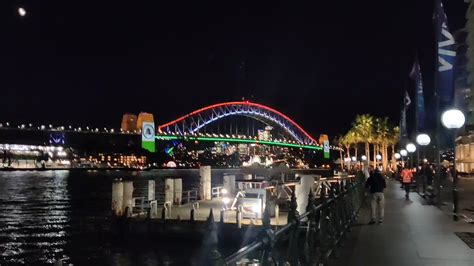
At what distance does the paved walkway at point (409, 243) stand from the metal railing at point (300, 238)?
54 cm

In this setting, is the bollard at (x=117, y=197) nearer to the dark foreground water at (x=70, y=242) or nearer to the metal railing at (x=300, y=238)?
the dark foreground water at (x=70, y=242)

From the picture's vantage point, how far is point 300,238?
9.93 metres

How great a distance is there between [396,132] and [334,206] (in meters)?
102

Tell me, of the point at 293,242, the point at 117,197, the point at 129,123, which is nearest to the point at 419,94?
the point at 117,197

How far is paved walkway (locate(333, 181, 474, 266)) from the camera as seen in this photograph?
12641 millimetres

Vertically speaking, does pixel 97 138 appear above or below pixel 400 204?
above

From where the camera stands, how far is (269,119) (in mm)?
185500

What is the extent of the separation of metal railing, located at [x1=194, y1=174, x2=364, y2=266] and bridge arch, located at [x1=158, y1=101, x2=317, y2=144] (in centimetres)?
16136

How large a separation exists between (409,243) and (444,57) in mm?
10866

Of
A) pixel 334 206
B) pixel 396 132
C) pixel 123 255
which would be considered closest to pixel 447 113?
pixel 334 206

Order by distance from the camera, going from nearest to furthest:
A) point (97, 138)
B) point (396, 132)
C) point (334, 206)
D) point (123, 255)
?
point (334, 206), point (123, 255), point (396, 132), point (97, 138)

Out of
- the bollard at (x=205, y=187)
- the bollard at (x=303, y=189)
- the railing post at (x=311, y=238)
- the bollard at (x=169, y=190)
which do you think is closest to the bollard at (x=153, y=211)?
the bollard at (x=169, y=190)

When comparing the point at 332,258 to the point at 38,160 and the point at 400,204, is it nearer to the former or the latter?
the point at 400,204

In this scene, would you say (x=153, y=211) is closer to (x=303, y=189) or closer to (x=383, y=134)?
(x=303, y=189)
